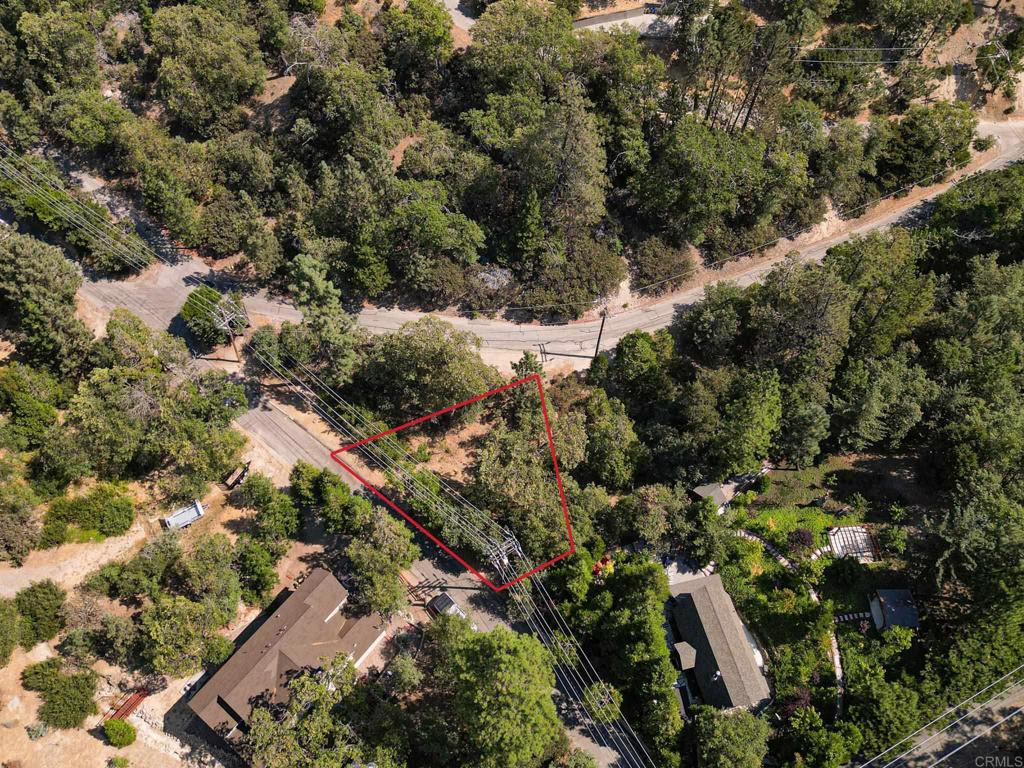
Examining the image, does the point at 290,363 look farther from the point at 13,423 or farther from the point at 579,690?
the point at 579,690

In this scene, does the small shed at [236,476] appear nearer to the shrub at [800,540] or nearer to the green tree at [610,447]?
the green tree at [610,447]

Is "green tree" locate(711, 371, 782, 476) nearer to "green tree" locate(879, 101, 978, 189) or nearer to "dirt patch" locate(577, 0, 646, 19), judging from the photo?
"green tree" locate(879, 101, 978, 189)

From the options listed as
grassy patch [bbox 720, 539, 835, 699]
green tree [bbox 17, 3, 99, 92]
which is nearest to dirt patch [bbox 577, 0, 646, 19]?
green tree [bbox 17, 3, 99, 92]

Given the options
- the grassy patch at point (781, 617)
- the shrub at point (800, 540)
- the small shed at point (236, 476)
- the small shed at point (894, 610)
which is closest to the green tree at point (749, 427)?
the shrub at point (800, 540)

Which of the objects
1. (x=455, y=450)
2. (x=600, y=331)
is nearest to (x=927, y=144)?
(x=600, y=331)

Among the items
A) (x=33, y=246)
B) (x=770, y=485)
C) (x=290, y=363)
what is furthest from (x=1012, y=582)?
(x=33, y=246)

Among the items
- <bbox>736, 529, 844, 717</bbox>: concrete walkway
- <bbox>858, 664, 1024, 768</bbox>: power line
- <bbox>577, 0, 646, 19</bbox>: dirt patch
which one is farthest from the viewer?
<bbox>577, 0, 646, 19</bbox>: dirt patch
